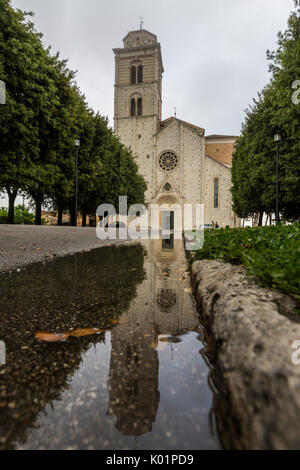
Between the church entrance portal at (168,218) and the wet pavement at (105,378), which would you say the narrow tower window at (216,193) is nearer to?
the church entrance portal at (168,218)

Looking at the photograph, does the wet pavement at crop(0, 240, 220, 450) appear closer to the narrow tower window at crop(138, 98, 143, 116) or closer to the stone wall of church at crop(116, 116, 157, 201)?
the stone wall of church at crop(116, 116, 157, 201)

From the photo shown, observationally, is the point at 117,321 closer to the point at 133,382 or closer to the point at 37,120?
the point at 133,382

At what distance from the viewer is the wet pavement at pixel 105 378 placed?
63 centimetres

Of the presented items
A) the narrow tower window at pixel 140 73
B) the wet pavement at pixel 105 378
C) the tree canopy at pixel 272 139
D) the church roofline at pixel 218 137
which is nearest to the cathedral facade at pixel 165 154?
the narrow tower window at pixel 140 73

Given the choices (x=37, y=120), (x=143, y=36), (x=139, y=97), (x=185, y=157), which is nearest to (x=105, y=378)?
(x=37, y=120)

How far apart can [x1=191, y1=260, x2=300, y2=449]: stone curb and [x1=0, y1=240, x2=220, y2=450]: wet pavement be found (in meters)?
0.08

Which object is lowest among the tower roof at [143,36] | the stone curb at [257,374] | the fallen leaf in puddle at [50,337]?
the fallen leaf in puddle at [50,337]

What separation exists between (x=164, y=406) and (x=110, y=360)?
31 centimetres

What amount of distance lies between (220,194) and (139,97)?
19.1m

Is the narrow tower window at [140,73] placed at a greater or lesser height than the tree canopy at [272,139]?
greater

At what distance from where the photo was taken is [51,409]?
0.72 metres

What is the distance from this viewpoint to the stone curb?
0.49 metres

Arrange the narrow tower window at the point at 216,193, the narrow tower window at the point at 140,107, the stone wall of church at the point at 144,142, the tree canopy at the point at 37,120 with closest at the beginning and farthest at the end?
the tree canopy at the point at 37,120
the narrow tower window at the point at 216,193
the stone wall of church at the point at 144,142
the narrow tower window at the point at 140,107

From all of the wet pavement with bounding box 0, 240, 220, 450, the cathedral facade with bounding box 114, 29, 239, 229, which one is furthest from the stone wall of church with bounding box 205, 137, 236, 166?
the wet pavement with bounding box 0, 240, 220, 450
